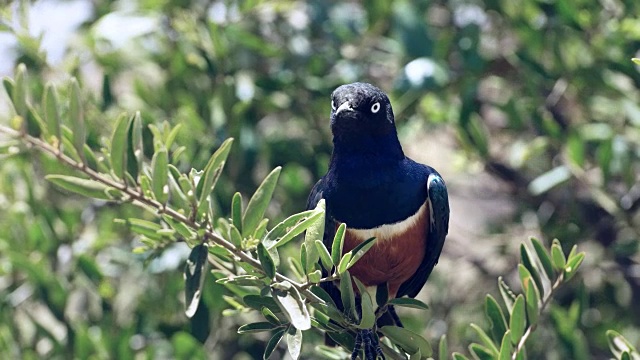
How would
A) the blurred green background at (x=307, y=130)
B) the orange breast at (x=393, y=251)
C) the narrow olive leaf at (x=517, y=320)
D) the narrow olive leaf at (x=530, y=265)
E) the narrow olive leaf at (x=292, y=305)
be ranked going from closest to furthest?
the narrow olive leaf at (x=292, y=305) < the narrow olive leaf at (x=517, y=320) < the narrow olive leaf at (x=530, y=265) < the orange breast at (x=393, y=251) < the blurred green background at (x=307, y=130)

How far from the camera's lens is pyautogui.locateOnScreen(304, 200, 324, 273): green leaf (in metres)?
1.85

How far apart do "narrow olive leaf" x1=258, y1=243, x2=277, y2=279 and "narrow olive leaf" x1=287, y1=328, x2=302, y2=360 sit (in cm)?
11

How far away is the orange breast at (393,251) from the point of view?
237 centimetres

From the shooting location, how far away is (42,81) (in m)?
3.61

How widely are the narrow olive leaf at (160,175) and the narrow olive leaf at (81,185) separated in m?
0.10

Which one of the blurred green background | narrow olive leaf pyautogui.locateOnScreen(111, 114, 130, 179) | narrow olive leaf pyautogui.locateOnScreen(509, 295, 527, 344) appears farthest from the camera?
the blurred green background

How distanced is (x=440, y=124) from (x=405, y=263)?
4.34ft

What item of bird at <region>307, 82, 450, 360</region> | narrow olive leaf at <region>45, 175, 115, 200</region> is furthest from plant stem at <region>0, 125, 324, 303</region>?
bird at <region>307, 82, 450, 360</region>

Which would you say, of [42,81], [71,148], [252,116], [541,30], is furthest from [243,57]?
[71,148]

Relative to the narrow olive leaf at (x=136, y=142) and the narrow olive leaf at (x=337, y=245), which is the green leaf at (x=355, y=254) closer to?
the narrow olive leaf at (x=337, y=245)

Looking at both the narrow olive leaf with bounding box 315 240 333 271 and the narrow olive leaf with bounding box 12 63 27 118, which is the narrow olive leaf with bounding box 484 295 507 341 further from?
the narrow olive leaf with bounding box 12 63 27 118

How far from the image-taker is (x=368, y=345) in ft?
6.89

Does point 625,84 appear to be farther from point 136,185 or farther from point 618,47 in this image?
point 136,185

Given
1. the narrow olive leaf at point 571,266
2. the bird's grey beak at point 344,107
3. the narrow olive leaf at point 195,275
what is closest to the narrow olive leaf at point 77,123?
the narrow olive leaf at point 195,275
